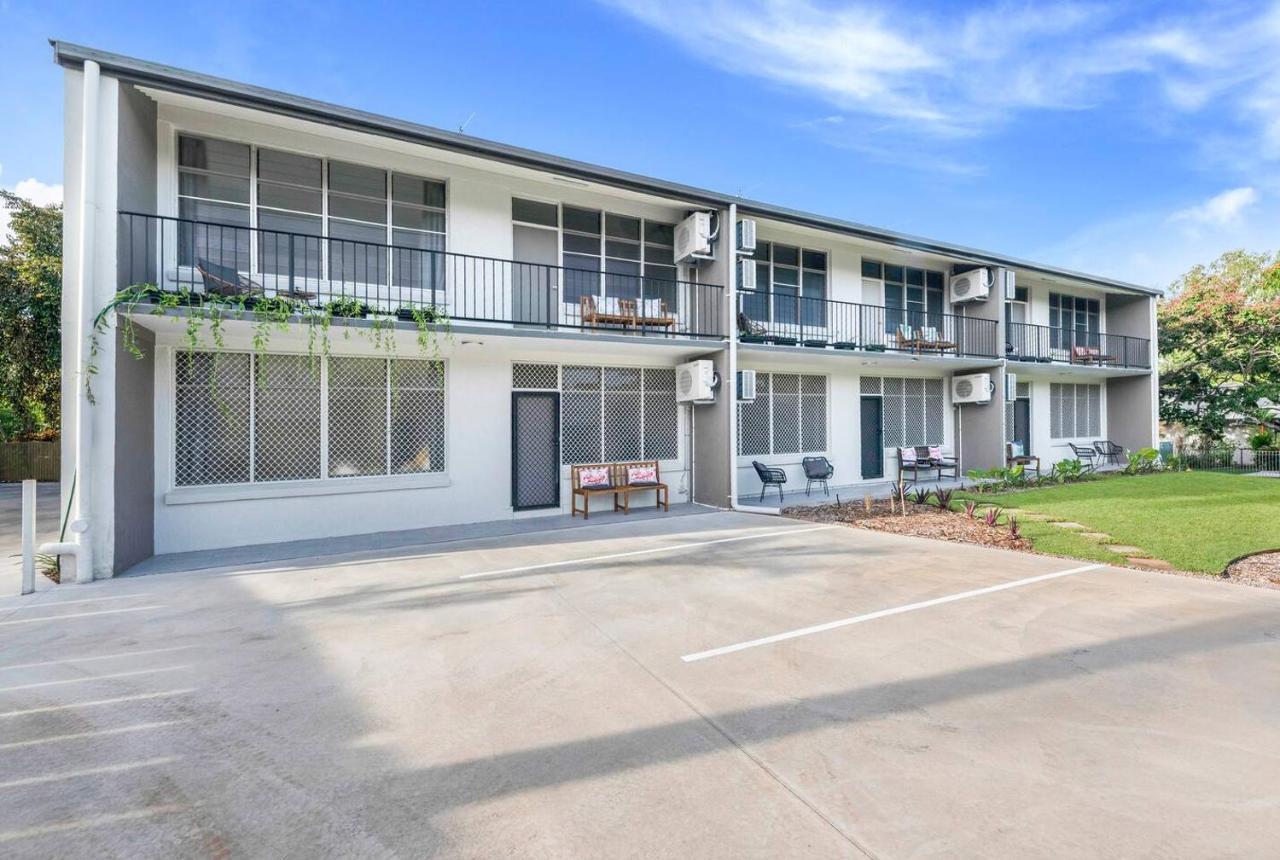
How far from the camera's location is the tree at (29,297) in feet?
53.1

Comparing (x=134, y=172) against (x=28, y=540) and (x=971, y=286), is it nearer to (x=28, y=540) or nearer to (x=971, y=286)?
(x=28, y=540)

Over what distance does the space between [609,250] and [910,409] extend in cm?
987

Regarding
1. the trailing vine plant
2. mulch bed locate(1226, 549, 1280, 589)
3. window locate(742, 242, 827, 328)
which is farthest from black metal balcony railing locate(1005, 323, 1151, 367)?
the trailing vine plant

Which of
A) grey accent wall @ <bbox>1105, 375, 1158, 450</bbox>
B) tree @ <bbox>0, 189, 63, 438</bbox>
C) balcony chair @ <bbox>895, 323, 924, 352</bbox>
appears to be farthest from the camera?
grey accent wall @ <bbox>1105, 375, 1158, 450</bbox>

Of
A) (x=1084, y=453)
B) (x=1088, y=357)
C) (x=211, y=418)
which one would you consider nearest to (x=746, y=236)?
(x=211, y=418)

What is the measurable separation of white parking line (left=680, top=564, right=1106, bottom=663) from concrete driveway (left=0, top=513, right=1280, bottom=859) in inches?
1.5

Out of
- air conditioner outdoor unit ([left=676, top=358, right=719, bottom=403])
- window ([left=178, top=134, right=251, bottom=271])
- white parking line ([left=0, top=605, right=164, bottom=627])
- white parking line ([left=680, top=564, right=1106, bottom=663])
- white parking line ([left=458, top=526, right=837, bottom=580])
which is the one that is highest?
window ([left=178, top=134, right=251, bottom=271])

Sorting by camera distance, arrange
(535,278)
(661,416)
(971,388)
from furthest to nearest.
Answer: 1. (971,388)
2. (661,416)
3. (535,278)

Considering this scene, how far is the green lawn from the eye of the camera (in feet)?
23.6

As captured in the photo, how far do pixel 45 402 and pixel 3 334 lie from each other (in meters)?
3.33

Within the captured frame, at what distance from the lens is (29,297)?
16.3 metres

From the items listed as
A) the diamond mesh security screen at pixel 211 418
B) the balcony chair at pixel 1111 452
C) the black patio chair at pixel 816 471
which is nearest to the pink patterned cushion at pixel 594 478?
the black patio chair at pixel 816 471

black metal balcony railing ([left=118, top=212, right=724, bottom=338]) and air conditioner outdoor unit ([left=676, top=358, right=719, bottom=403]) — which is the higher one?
black metal balcony railing ([left=118, top=212, right=724, bottom=338])

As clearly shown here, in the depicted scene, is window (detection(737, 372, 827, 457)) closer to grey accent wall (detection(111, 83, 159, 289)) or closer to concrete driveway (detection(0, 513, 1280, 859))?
concrete driveway (detection(0, 513, 1280, 859))
